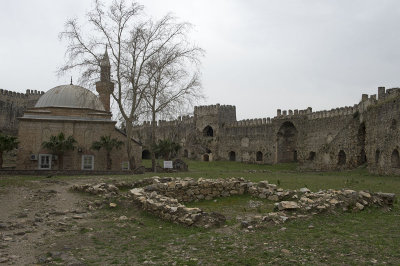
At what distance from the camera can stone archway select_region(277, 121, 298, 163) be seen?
4708 centimetres

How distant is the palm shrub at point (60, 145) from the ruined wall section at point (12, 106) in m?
29.6

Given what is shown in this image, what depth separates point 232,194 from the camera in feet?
52.4

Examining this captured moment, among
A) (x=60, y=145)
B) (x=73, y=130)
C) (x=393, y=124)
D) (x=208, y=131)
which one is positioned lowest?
(x=60, y=145)

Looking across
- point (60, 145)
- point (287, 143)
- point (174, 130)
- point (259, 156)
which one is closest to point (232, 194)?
point (60, 145)

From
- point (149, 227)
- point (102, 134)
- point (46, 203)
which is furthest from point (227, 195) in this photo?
point (102, 134)

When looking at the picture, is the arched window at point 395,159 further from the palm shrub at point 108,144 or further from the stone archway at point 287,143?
the palm shrub at point 108,144

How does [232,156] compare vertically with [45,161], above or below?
above

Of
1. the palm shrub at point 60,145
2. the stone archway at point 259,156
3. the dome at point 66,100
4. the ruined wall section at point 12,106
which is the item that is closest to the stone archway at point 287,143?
the stone archway at point 259,156

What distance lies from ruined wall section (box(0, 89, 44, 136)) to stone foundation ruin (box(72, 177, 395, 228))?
155 feet

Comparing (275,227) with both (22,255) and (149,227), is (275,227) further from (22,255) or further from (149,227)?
(22,255)

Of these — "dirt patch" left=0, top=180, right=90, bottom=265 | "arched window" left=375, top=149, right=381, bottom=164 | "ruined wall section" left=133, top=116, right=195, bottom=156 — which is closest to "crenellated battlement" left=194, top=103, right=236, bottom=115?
"ruined wall section" left=133, top=116, right=195, bottom=156

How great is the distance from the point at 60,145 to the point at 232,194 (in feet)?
55.8

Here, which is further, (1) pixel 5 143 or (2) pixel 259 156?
(2) pixel 259 156

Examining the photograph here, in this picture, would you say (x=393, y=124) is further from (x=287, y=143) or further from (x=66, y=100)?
(x=66, y=100)
